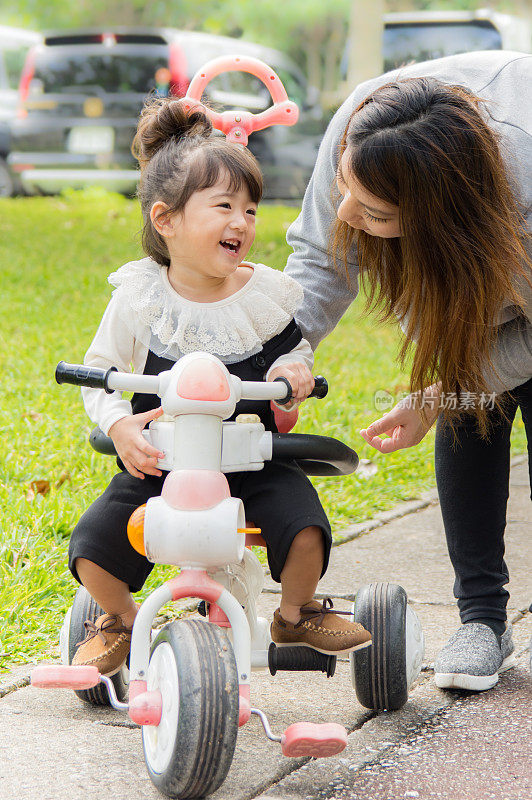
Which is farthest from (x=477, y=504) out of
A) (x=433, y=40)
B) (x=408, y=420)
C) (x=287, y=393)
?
(x=433, y=40)

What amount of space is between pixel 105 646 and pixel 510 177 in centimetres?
127

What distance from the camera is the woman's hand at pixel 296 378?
2.12 metres

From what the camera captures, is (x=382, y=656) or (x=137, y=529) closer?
(x=137, y=529)

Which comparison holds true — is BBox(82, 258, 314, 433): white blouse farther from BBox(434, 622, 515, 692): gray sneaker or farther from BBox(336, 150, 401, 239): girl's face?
BBox(434, 622, 515, 692): gray sneaker

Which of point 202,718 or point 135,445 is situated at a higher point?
point 135,445

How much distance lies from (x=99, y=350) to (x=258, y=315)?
0.34 m

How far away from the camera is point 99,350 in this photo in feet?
7.20

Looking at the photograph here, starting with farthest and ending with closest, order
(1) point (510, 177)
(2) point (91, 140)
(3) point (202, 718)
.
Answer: (2) point (91, 140)
(1) point (510, 177)
(3) point (202, 718)

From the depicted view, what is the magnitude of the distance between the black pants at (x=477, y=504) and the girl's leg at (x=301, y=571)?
0.56 m

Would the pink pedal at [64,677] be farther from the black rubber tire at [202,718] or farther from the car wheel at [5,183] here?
the car wheel at [5,183]

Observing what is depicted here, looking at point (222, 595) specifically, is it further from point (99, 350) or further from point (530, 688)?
point (530, 688)

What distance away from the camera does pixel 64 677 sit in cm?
200

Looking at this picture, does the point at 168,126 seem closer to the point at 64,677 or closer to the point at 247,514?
the point at 247,514

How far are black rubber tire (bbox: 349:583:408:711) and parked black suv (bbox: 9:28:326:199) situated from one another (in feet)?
26.5
